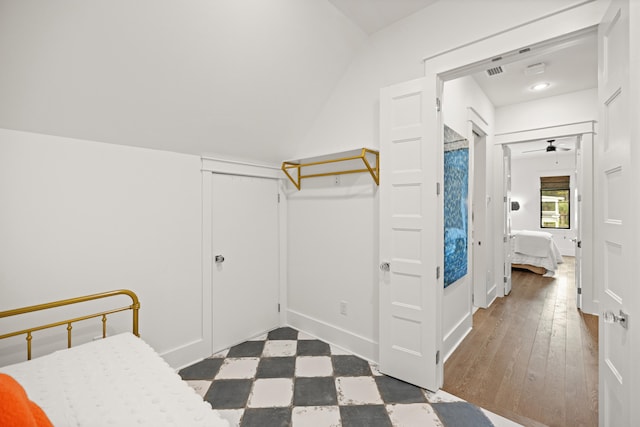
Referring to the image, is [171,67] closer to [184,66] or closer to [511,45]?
[184,66]

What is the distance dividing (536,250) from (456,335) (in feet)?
13.7

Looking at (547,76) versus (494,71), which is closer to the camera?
(494,71)

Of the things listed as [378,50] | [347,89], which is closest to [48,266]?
[347,89]

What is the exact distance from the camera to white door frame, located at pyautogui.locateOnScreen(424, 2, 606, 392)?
1.53 m

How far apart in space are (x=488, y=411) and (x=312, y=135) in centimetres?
263

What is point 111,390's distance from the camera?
4.08 ft

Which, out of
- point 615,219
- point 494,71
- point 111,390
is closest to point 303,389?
point 111,390

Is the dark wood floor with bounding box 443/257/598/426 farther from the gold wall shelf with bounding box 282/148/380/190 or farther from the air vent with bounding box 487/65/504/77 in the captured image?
the air vent with bounding box 487/65/504/77

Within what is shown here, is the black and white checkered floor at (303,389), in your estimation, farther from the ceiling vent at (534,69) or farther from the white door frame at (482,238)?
the ceiling vent at (534,69)

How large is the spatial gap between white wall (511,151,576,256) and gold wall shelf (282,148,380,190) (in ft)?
24.8

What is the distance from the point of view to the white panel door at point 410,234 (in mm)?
2033

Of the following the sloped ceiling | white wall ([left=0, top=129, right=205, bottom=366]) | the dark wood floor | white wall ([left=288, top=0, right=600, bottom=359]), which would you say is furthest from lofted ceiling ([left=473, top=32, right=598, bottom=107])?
white wall ([left=0, top=129, right=205, bottom=366])

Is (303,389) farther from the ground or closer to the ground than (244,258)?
closer to the ground

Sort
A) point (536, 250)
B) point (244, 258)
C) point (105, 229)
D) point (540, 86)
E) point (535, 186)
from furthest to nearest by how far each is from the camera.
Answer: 1. point (535, 186)
2. point (536, 250)
3. point (540, 86)
4. point (244, 258)
5. point (105, 229)
